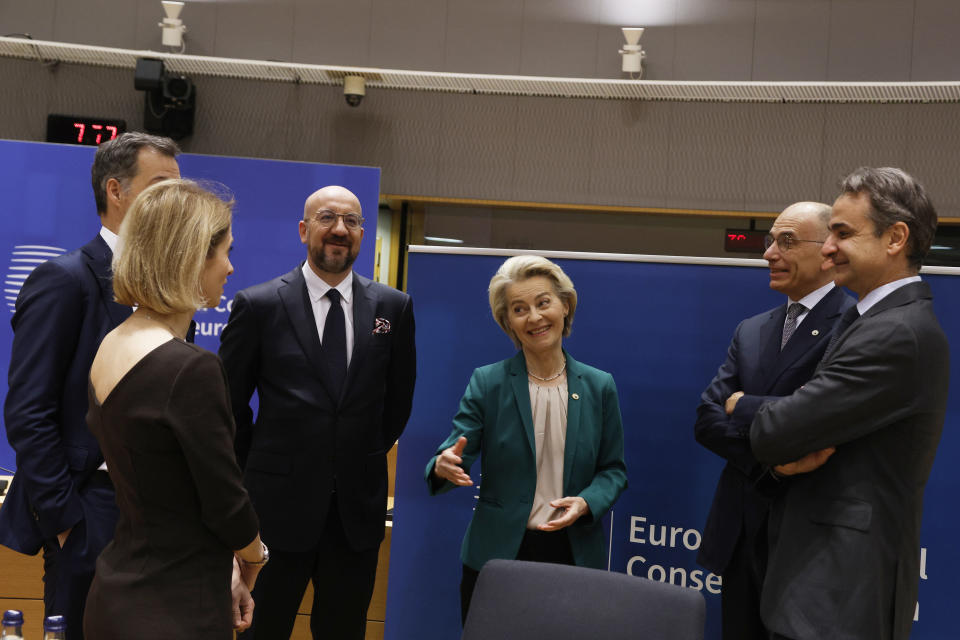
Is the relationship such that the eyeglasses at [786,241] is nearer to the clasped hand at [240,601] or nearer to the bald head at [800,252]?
the bald head at [800,252]

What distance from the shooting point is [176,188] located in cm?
181

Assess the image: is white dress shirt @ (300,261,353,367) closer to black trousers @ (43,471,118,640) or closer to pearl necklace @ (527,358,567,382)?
pearl necklace @ (527,358,567,382)

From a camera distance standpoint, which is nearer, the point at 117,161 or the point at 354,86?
the point at 117,161

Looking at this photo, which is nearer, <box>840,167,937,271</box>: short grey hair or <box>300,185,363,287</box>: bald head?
<box>840,167,937,271</box>: short grey hair

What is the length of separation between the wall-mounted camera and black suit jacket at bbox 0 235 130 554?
4223 mm

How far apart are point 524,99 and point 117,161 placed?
4570 millimetres

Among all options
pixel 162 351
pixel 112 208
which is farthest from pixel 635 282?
pixel 162 351

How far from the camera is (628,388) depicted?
3.36 meters

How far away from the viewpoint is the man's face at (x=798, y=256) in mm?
2693

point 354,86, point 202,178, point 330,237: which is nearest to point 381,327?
point 330,237

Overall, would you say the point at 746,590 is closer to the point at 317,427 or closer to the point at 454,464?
the point at 454,464

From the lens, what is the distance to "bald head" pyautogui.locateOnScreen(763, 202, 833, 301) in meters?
2.69

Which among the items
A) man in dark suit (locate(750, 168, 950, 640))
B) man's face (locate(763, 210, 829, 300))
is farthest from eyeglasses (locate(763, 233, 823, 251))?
man in dark suit (locate(750, 168, 950, 640))

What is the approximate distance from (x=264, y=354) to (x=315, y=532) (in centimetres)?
58
